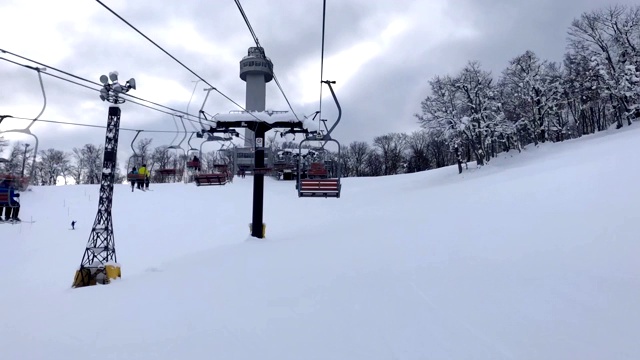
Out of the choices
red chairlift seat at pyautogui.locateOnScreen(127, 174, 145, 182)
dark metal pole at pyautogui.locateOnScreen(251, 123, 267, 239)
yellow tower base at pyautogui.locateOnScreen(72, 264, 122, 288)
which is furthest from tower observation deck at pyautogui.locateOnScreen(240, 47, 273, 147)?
yellow tower base at pyautogui.locateOnScreen(72, 264, 122, 288)

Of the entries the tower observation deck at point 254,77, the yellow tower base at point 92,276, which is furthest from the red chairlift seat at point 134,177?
the tower observation deck at point 254,77

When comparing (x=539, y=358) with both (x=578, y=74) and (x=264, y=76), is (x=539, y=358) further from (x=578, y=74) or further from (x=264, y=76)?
(x=264, y=76)

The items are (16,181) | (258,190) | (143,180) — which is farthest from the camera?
(143,180)

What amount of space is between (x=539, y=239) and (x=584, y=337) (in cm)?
557

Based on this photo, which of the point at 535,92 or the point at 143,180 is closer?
the point at 143,180

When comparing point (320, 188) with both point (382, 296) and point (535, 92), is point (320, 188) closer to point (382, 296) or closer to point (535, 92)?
point (382, 296)

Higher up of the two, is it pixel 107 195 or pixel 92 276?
pixel 107 195

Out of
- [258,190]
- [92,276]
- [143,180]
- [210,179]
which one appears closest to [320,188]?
[258,190]

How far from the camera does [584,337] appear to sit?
4387mm

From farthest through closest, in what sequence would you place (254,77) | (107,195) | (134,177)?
1. (254,77)
2. (134,177)
3. (107,195)

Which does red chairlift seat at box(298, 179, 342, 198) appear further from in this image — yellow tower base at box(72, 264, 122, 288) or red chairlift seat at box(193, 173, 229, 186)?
yellow tower base at box(72, 264, 122, 288)

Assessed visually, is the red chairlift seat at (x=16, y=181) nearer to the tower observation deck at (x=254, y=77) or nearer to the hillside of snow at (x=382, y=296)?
the hillside of snow at (x=382, y=296)

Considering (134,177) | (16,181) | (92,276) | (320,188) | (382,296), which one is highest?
(16,181)

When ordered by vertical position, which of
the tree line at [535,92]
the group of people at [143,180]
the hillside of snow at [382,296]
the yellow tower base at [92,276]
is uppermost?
the tree line at [535,92]
